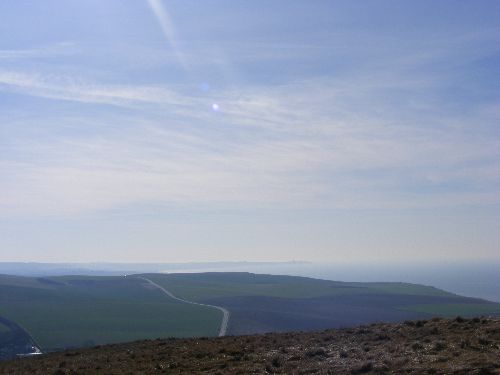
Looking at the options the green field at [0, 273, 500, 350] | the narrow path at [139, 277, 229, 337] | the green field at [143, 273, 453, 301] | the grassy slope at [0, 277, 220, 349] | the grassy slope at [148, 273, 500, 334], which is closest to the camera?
the narrow path at [139, 277, 229, 337]

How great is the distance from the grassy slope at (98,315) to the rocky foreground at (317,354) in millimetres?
35227

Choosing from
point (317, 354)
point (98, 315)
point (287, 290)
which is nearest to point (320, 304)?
point (287, 290)

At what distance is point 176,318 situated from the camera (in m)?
83.0

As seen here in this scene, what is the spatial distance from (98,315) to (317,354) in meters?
68.4

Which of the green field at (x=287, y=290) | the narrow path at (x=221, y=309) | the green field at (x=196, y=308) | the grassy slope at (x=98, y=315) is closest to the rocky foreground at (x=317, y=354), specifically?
the narrow path at (x=221, y=309)

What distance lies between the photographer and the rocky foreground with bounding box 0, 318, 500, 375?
19.9 metres

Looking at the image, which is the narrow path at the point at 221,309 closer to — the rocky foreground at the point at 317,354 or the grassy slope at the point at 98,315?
the grassy slope at the point at 98,315

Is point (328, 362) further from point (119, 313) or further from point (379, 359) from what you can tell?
point (119, 313)

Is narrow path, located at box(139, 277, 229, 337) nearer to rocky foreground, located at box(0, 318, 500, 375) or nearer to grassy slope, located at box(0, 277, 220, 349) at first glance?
grassy slope, located at box(0, 277, 220, 349)

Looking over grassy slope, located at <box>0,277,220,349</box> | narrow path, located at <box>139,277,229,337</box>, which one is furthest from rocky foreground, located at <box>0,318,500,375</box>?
grassy slope, located at <box>0,277,220,349</box>

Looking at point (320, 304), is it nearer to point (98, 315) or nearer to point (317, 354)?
point (98, 315)

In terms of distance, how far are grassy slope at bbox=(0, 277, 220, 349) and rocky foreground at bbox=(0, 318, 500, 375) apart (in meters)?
35.2

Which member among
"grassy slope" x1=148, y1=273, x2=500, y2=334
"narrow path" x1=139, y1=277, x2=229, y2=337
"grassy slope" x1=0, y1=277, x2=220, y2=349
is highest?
"grassy slope" x1=148, y1=273, x2=500, y2=334

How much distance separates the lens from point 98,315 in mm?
87312
